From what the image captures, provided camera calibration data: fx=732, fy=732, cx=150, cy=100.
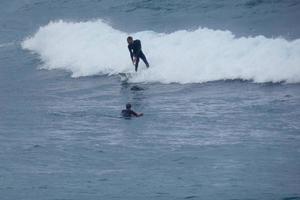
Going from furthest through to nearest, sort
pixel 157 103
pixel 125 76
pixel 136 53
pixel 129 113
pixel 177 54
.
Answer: pixel 177 54 < pixel 125 76 < pixel 136 53 < pixel 157 103 < pixel 129 113

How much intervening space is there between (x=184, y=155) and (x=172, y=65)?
1113 centimetres

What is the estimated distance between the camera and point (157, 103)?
21812 mm

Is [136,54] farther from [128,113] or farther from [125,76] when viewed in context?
[128,113]

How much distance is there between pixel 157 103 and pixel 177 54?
6.56 metres

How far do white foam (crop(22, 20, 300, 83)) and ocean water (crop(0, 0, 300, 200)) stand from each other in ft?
0.21

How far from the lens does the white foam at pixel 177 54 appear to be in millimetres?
24297

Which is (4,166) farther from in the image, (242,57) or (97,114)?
(242,57)

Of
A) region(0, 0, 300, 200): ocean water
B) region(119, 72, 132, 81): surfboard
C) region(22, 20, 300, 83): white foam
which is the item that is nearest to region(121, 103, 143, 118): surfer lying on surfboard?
region(0, 0, 300, 200): ocean water

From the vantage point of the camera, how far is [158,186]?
13914 millimetres

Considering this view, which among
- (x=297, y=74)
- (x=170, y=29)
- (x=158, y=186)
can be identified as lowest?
(x=158, y=186)

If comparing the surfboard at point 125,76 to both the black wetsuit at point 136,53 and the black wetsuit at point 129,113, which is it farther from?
the black wetsuit at point 129,113

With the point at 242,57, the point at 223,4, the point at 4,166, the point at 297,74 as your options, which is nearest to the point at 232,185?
the point at 4,166

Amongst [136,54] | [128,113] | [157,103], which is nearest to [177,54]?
[136,54]

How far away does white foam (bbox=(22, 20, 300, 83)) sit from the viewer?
79.7 ft
